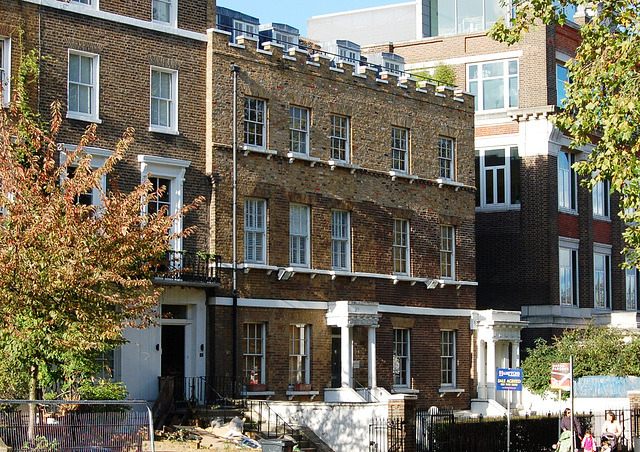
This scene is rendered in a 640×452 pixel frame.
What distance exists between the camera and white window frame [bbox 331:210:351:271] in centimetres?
3816

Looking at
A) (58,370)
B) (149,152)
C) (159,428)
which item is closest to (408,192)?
(149,152)

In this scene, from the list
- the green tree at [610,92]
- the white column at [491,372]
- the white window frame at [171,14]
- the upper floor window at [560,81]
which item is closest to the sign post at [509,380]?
the green tree at [610,92]

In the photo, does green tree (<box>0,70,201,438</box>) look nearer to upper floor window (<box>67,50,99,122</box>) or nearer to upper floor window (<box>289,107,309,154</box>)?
upper floor window (<box>67,50,99,122</box>)

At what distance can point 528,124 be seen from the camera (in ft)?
155

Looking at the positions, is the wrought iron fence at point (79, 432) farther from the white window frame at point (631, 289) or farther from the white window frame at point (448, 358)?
the white window frame at point (631, 289)

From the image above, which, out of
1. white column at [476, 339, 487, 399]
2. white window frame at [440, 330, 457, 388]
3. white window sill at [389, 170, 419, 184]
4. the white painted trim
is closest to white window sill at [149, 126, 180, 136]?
the white painted trim

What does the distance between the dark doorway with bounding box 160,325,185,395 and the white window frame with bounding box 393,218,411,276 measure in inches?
383

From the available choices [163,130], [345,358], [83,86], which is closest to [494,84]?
[345,358]

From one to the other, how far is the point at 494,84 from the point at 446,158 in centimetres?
775

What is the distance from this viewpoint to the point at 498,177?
4772 centimetres

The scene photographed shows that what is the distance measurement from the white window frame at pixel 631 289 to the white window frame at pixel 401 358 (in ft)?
51.9

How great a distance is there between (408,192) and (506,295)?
903 cm

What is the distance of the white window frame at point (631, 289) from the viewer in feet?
170

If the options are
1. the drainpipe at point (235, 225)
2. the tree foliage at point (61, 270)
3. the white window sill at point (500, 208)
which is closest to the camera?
the tree foliage at point (61, 270)
